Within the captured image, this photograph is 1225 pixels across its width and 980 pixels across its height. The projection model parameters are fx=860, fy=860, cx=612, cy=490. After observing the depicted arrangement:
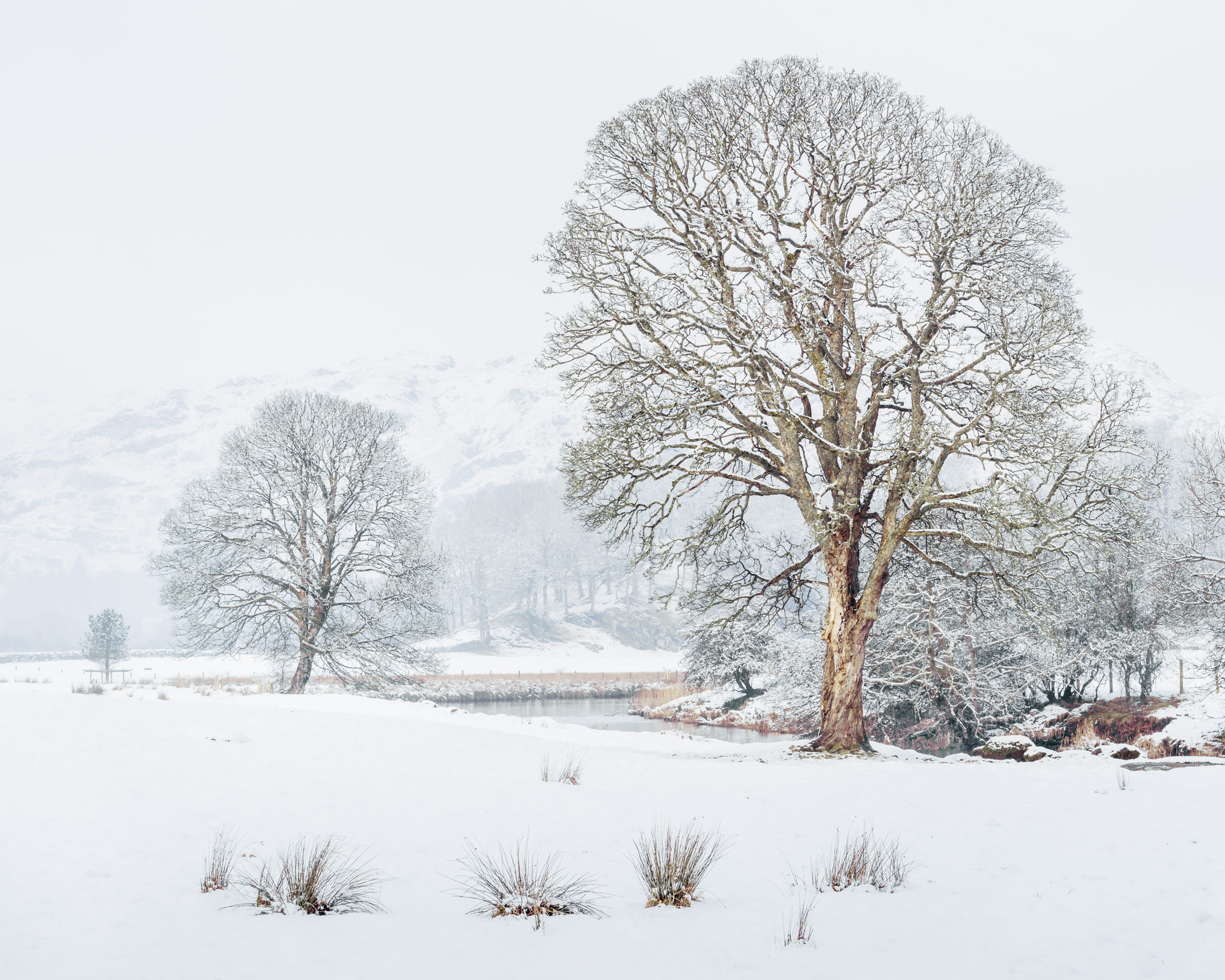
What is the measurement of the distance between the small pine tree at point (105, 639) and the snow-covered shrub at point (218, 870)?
43128mm

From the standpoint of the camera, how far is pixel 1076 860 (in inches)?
247

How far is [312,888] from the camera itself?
4910 mm

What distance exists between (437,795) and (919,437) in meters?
7.88

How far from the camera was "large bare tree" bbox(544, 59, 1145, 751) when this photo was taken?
12.6 metres

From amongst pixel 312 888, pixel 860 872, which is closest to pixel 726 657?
pixel 860 872

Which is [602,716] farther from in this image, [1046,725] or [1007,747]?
[1007,747]

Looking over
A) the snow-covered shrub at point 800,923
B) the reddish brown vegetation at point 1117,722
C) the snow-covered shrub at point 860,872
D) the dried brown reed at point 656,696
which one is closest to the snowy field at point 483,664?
the dried brown reed at point 656,696

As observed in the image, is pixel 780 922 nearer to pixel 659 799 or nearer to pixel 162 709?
pixel 659 799

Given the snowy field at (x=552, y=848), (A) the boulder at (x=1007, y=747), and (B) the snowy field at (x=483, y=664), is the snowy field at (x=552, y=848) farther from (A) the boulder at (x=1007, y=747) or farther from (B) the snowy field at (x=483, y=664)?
(B) the snowy field at (x=483, y=664)

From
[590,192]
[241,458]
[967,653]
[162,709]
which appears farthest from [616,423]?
[241,458]

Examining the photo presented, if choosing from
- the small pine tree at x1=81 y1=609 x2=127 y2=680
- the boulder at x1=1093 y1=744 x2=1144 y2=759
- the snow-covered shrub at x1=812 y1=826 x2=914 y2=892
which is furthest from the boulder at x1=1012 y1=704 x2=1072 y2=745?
the small pine tree at x1=81 y1=609 x2=127 y2=680

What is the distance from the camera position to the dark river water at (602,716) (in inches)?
1082

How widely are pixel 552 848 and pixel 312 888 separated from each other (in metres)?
2.02

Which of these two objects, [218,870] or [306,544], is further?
[306,544]
